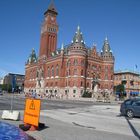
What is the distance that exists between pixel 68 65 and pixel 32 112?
81026 millimetres

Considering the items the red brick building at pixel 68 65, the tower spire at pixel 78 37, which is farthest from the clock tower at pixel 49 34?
the tower spire at pixel 78 37

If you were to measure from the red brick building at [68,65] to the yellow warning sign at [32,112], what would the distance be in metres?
75.8

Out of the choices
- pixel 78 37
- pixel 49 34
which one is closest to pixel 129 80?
pixel 49 34

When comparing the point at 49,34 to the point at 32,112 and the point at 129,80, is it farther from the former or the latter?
the point at 32,112

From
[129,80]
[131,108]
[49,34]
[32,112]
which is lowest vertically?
[32,112]

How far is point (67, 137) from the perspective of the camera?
36.0 ft

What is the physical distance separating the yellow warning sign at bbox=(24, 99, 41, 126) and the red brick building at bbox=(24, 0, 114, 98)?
249 ft

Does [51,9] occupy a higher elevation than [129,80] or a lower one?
higher

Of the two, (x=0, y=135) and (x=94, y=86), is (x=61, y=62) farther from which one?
(x=0, y=135)

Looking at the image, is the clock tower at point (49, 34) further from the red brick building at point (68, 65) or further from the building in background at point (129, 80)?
the building in background at point (129, 80)

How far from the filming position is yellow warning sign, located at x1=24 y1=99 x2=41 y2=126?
40.7 ft

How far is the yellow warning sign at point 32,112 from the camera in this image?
1240 cm

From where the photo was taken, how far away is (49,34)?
10862cm

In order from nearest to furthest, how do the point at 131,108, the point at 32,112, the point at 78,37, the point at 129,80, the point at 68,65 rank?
the point at 32,112 → the point at 131,108 → the point at 68,65 → the point at 78,37 → the point at 129,80
